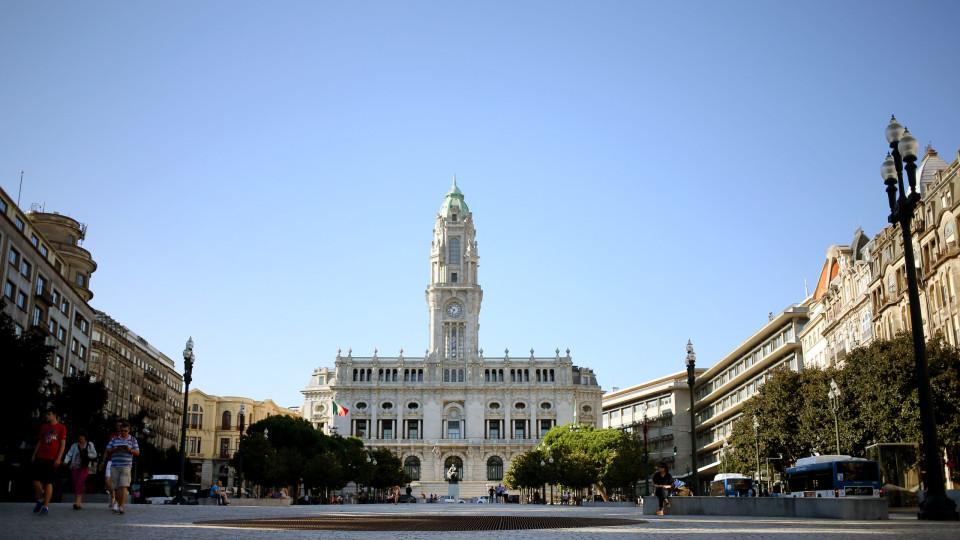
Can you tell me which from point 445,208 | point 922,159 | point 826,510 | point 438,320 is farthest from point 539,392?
point 826,510

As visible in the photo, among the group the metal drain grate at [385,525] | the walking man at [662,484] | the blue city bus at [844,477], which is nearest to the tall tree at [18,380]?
the metal drain grate at [385,525]

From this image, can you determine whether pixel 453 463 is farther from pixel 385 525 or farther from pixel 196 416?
pixel 385 525

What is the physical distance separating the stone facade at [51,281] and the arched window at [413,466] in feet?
209

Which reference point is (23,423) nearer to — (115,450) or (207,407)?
(115,450)

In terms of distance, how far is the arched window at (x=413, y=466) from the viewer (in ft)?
409

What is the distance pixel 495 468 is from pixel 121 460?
109 metres

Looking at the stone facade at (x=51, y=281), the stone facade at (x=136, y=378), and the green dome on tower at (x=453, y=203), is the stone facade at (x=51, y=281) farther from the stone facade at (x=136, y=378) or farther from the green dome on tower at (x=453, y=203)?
the green dome on tower at (x=453, y=203)

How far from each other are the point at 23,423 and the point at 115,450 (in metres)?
17.5

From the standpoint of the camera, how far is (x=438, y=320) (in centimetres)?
13262

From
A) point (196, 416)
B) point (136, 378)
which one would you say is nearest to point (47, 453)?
point (136, 378)

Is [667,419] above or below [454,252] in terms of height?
below

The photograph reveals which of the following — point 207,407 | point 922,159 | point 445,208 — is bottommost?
point 207,407

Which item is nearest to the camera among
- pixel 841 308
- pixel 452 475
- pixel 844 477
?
pixel 844 477

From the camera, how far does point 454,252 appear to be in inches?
5399
